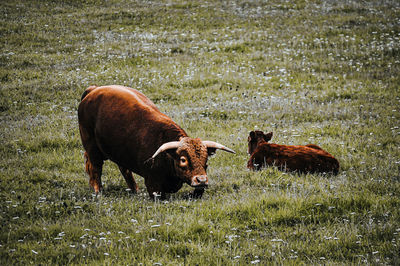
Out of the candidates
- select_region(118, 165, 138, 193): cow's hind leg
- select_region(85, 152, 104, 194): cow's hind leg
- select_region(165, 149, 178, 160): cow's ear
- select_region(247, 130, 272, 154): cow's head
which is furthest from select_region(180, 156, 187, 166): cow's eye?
select_region(247, 130, 272, 154): cow's head

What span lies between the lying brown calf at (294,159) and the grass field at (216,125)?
29 cm

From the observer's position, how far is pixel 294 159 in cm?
847

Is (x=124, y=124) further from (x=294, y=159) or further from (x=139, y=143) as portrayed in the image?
(x=294, y=159)

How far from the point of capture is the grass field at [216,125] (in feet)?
17.9

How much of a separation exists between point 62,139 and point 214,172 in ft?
15.1

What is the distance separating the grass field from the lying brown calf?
29 centimetres

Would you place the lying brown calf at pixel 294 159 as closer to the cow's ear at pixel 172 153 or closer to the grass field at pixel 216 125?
the grass field at pixel 216 125

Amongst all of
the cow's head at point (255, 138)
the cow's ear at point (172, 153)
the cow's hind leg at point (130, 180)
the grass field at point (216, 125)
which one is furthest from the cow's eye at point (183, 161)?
the cow's head at point (255, 138)

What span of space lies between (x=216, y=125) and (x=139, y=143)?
5.03 meters

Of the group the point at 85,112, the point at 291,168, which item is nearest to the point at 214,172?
the point at 291,168

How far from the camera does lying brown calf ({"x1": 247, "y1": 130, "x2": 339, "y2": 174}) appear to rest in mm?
8383

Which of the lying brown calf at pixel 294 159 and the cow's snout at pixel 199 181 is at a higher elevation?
the cow's snout at pixel 199 181

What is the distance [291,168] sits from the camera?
27.7ft

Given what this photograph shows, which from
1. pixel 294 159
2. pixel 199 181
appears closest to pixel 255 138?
pixel 294 159
